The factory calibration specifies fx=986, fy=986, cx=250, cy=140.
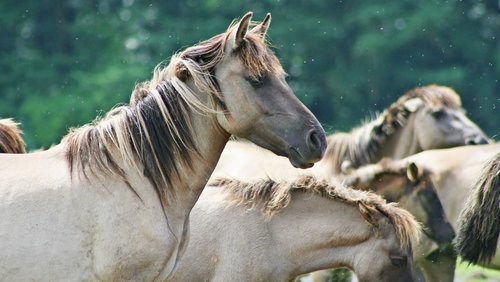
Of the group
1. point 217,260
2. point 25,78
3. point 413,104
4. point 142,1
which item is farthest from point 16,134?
point 142,1

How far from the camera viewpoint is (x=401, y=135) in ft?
33.5

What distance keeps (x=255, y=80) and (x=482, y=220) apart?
2527 mm

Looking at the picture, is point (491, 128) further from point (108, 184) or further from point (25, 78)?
point (108, 184)

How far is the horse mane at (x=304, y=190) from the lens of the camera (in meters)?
6.16

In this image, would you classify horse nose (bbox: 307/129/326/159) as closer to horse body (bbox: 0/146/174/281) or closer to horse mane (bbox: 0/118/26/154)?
horse body (bbox: 0/146/174/281)

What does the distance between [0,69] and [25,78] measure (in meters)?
0.86

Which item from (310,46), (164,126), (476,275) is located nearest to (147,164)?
(164,126)

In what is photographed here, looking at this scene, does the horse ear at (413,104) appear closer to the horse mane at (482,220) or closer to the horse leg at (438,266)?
the horse leg at (438,266)

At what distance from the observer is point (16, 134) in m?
6.55

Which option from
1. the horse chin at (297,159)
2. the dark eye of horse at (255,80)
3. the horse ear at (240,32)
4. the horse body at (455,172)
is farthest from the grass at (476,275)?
the horse ear at (240,32)

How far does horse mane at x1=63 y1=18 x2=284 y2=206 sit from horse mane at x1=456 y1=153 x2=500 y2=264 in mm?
2290

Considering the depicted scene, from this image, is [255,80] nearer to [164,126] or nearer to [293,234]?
[164,126]

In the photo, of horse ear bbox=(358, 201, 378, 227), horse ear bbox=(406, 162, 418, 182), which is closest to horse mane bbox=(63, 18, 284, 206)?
horse ear bbox=(358, 201, 378, 227)

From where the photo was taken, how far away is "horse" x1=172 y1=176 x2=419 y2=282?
5.96 metres
